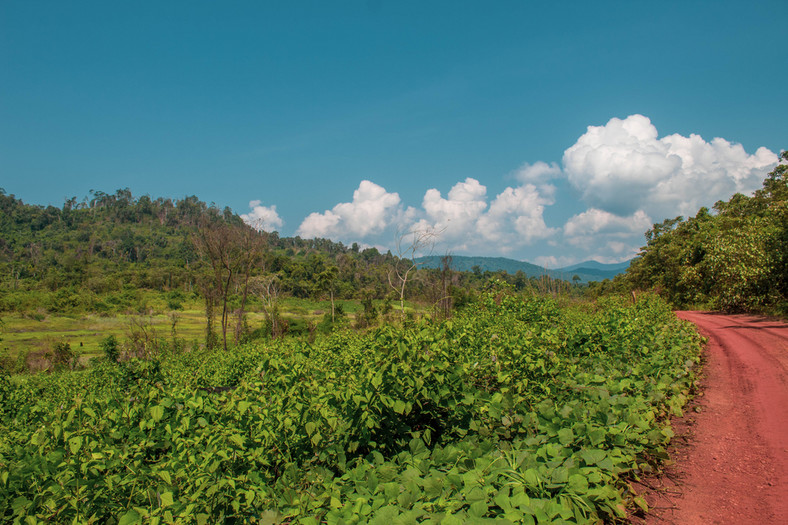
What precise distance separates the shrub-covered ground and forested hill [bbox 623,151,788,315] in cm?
1471

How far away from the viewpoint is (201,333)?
43688 millimetres

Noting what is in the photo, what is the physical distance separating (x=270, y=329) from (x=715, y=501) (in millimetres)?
27994

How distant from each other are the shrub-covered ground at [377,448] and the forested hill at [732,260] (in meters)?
14.7

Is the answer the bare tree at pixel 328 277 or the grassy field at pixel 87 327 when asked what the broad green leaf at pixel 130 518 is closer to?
the grassy field at pixel 87 327

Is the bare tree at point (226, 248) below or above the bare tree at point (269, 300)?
above

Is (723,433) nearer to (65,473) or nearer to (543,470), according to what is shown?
(543,470)

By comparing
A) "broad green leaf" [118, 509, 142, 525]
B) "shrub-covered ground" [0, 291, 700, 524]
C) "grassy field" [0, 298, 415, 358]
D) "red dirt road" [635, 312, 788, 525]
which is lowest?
"grassy field" [0, 298, 415, 358]

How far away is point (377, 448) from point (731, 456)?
2964mm

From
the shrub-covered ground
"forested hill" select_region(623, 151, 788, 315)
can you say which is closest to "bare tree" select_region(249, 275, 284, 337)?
the shrub-covered ground

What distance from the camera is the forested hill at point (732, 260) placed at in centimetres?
1460

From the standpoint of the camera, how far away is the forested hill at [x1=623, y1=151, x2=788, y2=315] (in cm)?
1460

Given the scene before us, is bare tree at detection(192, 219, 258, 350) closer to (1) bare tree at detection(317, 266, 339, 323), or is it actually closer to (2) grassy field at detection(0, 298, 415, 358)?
(2) grassy field at detection(0, 298, 415, 358)

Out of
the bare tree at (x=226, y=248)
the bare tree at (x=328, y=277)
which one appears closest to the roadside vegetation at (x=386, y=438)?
the bare tree at (x=226, y=248)

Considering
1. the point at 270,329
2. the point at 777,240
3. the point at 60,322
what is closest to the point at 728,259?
the point at 777,240
